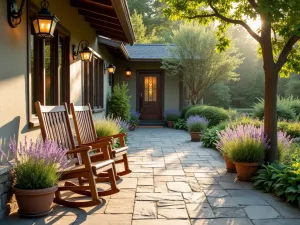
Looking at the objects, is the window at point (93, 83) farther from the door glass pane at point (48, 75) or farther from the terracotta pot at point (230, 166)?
the terracotta pot at point (230, 166)

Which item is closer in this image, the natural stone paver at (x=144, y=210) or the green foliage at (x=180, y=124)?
the natural stone paver at (x=144, y=210)


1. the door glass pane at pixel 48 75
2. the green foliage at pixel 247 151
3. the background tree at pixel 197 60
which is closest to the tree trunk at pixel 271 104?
the green foliage at pixel 247 151

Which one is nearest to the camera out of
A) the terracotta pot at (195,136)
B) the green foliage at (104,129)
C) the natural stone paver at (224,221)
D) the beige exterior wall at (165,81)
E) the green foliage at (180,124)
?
the natural stone paver at (224,221)

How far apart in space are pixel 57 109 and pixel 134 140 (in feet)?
16.2

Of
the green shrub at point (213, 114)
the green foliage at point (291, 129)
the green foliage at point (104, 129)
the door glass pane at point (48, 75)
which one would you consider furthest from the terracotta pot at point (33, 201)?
the green shrub at point (213, 114)

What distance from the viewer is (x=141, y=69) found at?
44.1ft

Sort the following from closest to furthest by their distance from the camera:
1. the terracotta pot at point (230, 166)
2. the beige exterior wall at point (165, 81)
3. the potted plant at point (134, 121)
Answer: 1. the terracotta pot at point (230, 166)
2. the potted plant at point (134, 121)
3. the beige exterior wall at point (165, 81)

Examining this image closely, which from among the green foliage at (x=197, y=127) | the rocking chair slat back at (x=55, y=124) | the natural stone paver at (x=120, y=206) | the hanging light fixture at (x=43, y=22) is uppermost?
the hanging light fixture at (x=43, y=22)

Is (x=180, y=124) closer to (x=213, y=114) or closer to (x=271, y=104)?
(x=213, y=114)

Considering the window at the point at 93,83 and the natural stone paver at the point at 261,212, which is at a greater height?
the window at the point at 93,83

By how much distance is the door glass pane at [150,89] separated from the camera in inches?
535

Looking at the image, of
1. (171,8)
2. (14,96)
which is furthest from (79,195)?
(171,8)

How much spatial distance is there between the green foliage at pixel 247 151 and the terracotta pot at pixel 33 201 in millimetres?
2542

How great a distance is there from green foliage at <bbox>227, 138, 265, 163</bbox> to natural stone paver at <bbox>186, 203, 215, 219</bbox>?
129 cm
